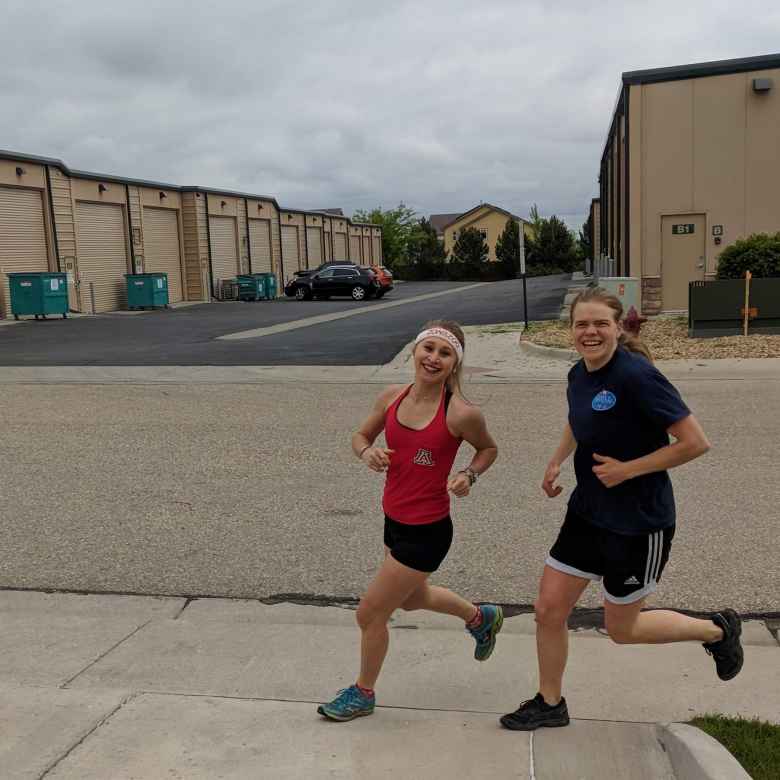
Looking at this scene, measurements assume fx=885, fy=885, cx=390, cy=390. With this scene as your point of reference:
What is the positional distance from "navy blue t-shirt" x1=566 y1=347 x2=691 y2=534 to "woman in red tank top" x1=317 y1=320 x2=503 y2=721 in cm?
39

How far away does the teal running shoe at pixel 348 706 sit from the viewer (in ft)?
10.9

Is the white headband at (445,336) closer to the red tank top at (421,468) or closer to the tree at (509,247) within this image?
the red tank top at (421,468)

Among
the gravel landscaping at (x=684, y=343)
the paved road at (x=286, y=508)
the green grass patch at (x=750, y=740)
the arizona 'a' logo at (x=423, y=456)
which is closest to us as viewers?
the green grass patch at (x=750, y=740)

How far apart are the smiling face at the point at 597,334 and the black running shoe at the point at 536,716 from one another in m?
1.26

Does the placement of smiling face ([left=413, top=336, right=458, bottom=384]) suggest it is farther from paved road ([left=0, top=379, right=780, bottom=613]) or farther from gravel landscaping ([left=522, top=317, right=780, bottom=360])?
gravel landscaping ([left=522, top=317, right=780, bottom=360])

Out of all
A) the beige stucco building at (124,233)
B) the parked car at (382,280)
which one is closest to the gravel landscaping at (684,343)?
the beige stucco building at (124,233)

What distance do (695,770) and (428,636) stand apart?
5.46ft

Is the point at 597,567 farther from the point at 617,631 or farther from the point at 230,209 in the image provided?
the point at 230,209

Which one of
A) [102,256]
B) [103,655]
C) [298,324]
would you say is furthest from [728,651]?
[102,256]

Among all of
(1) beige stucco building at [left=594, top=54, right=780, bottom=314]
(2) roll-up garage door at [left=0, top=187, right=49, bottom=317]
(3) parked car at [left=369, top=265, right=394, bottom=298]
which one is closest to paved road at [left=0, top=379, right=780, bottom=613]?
(1) beige stucco building at [left=594, top=54, right=780, bottom=314]

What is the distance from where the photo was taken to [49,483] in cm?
724

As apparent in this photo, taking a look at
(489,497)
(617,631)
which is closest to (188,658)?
(617,631)

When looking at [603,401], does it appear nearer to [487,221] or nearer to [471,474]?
[471,474]

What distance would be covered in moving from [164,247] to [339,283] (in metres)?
7.78
